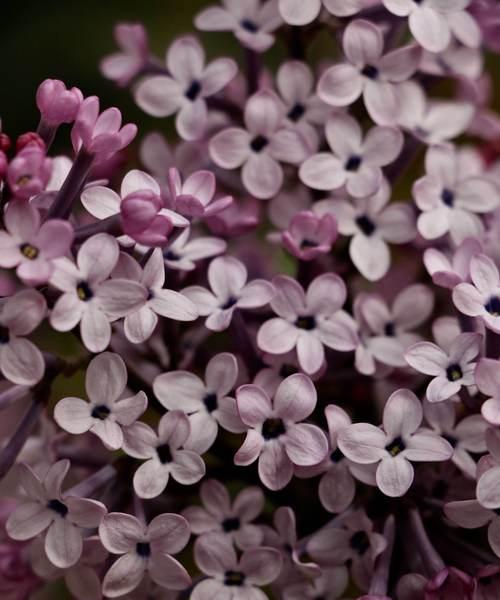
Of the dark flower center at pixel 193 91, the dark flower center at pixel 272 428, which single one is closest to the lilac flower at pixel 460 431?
the dark flower center at pixel 272 428

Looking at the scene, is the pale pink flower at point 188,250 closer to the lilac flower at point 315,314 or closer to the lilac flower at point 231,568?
the lilac flower at point 315,314

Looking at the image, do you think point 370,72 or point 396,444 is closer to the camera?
point 396,444

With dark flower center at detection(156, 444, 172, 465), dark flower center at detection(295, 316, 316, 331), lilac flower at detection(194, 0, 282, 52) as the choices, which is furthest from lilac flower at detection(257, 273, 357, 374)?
lilac flower at detection(194, 0, 282, 52)

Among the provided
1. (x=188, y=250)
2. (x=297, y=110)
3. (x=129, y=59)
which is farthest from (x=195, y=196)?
(x=129, y=59)

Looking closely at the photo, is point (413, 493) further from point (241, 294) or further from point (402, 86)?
point (402, 86)

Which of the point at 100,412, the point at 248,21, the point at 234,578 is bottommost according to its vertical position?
the point at 234,578

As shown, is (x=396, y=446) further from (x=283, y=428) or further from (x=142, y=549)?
(x=142, y=549)

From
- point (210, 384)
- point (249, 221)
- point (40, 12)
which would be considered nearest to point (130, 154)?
point (249, 221)
